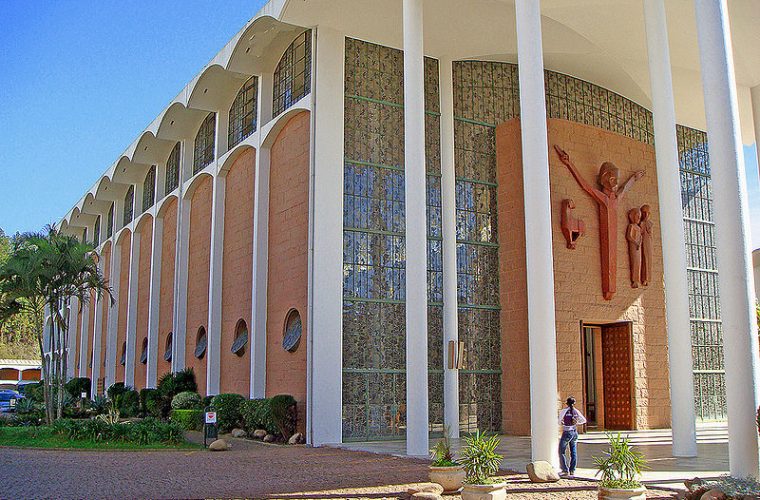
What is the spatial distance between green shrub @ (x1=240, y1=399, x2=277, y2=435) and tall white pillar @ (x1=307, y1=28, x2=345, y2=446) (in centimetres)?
114

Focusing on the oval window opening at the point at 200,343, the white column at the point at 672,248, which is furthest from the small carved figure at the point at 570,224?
the oval window opening at the point at 200,343

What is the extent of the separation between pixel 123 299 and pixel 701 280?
2286 centimetres

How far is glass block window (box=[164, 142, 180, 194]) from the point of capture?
91.5ft

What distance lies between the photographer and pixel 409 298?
14289mm

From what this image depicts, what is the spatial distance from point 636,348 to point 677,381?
22.8 feet

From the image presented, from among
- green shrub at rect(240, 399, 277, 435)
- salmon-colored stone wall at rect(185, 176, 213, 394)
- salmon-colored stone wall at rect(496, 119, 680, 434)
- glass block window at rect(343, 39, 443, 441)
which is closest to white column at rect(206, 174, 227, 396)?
salmon-colored stone wall at rect(185, 176, 213, 394)

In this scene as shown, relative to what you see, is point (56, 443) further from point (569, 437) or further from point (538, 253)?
point (538, 253)

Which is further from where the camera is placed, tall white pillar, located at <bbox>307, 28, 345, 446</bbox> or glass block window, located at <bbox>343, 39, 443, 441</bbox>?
glass block window, located at <bbox>343, 39, 443, 441</bbox>

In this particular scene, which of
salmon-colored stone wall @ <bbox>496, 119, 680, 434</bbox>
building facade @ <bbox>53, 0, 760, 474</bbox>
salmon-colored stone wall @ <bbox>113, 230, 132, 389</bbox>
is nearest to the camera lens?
building facade @ <bbox>53, 0, 760, 474</bbox>

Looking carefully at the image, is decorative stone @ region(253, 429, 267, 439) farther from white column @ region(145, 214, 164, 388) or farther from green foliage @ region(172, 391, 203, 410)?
white column @ region(145, 214, 164, 388)

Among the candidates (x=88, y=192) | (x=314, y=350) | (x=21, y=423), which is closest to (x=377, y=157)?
(x=314, y=350)

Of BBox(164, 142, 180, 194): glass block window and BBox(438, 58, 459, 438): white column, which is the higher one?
BBox(164, 142, 180, 194): glass block window

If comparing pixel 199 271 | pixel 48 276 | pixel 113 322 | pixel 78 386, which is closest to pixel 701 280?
pixel 199 271

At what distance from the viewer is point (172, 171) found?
93.1 ft
